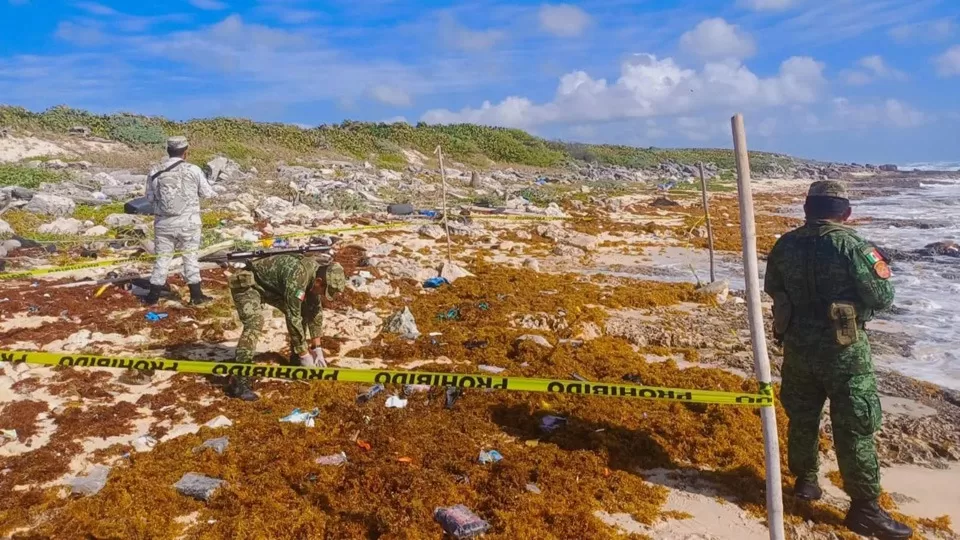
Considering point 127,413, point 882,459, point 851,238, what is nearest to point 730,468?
point 882,459

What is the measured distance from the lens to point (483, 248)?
12883 millimetres

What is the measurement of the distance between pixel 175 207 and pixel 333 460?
4.17 metres

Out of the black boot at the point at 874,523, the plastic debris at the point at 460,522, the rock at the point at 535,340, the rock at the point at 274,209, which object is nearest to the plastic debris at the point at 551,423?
the plastic debris at the point at 460,522

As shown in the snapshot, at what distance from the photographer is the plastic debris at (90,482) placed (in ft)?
12.9

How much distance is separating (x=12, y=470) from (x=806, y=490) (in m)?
5.36

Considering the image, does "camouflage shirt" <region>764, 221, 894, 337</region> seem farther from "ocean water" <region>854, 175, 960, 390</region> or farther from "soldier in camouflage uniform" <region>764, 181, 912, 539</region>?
"ocean water" <region>854, 175, 960, 390</region>

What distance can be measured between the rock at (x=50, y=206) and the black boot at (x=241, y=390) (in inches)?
373

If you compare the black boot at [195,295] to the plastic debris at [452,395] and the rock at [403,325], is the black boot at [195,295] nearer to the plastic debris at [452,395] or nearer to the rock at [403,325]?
the rock at [403,325]

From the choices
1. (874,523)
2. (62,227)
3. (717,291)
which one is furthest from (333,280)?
(62,227)

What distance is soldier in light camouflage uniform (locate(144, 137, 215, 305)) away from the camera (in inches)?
272

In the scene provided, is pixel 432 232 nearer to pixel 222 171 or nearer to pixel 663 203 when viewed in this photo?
pixel 222 171

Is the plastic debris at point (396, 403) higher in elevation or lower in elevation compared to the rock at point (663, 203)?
lower

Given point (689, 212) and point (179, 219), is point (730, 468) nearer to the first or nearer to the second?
point (179, 219)

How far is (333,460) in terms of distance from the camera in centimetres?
432
